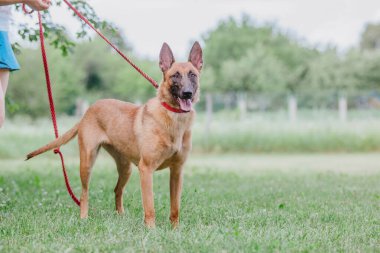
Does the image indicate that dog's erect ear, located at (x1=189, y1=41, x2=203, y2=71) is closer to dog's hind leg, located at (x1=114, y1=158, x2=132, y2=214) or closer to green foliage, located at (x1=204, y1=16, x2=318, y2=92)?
dog's hind leg, located at (x1=114, y1=158, x2=132, y2=214)

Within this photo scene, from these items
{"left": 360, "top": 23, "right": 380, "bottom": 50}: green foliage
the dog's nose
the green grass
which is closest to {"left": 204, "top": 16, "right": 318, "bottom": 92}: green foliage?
{"left": 360, "top": 23, "right": 380, "bottom": 50}: green foliage

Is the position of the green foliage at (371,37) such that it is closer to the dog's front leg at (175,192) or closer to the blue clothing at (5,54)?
the dog's front leg at (175,192)

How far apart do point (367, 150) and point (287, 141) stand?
266cm

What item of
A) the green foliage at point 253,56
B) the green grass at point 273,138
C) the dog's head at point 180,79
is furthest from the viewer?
the green foliage at point 253,56

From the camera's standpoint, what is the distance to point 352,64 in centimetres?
4166

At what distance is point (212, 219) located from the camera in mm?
5352

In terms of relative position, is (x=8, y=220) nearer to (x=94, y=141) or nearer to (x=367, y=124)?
(x=94, y=141)

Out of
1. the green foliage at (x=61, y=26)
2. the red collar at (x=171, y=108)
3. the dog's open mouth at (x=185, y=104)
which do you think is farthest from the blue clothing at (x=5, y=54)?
the green foliage at (x=61, y=26)

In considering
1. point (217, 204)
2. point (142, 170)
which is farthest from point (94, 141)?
point (217, 204)

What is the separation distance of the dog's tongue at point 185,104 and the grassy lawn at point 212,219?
3.24 ft

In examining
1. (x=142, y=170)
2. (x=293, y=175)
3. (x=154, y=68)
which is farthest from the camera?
(x=154, y=68)

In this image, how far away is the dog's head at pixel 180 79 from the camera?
15.7 feet

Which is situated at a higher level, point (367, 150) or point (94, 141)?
point (94, 141)

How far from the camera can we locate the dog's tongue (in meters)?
4.80
